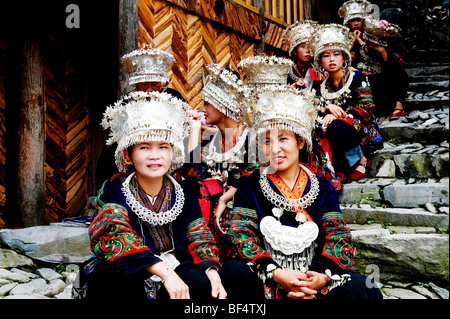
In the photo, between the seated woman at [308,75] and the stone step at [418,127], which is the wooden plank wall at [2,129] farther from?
the stone step at [418,127]

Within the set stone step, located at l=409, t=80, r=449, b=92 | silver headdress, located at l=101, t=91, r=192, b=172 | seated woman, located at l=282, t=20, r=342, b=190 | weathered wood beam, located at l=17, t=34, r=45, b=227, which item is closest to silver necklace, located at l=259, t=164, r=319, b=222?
silver headdress, located at l=101, t=91, r=192, b=172

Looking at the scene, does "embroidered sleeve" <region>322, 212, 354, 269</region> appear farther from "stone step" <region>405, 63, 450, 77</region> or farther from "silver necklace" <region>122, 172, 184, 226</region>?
"stone step" <region>405, 63, 450, 77</region>

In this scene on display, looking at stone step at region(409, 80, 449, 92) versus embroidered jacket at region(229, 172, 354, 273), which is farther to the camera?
stone step at region(409, 80, 449, 92)

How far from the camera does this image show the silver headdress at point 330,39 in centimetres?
447

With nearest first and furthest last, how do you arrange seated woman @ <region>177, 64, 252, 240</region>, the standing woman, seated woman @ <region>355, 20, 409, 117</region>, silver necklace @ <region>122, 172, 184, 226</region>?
silver necklace @ <region>122, 172, 184, 226</region>
seated woman @ <region>177, 64, 252, 240</region>
the standing woman
seated woman @ <region>355, 20, 409, 117</region>

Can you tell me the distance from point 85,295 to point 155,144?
0.94 meters

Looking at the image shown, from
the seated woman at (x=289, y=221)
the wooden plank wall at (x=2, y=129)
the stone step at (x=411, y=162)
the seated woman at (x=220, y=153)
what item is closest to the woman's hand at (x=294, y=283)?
the seated woman at (x=289, y=221)

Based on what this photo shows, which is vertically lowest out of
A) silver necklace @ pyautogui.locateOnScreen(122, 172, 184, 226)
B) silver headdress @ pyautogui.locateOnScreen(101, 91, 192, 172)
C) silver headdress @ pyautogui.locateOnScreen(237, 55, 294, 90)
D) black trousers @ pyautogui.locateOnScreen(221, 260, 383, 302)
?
black trousers @ pyautogui.locateOnScreen(221, 260, 383, 302)

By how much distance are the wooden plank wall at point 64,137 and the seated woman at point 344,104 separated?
11.5 ft

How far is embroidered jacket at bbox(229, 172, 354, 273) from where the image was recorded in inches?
96.5

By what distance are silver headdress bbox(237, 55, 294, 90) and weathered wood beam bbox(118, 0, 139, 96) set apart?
51.7 inches

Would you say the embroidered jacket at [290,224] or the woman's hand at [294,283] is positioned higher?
the embroidered jacket at [290,224]

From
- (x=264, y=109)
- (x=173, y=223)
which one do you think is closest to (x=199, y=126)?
(x=264, y=109)

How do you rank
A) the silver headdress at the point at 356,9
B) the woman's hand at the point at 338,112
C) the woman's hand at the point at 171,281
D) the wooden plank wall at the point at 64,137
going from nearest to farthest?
the woman's hand at the point at 171,281 < the woman's hand at the point at 338,112 < the wooden plank wall at the point at 64,137 < the silver headdress at the point at 356,9
